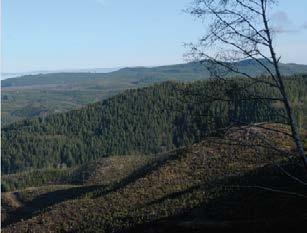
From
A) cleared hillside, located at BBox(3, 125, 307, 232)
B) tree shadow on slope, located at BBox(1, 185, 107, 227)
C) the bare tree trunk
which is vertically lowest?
tree shadow on slope, located at BBox(1, 185, 107, 227)

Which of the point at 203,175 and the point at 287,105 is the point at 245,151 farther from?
the point at 287,105

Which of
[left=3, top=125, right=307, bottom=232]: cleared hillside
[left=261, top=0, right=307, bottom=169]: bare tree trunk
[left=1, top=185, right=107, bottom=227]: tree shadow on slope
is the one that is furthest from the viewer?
[left=1, top=185, right=107, bottom=227]: tree shadow on slope

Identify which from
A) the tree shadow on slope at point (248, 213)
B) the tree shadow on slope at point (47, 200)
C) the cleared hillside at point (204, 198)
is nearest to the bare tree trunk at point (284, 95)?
the cleared hillside at point (204, 198)

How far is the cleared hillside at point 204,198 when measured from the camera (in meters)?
26.2

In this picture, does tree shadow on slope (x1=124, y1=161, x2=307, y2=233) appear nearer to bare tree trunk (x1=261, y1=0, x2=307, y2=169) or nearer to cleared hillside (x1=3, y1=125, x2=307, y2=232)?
cleared hillside (x1=3, y1=125, x2=307, y2=232)

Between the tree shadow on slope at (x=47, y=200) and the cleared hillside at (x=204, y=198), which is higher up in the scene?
the cleared hillside at (x=204, y=198)

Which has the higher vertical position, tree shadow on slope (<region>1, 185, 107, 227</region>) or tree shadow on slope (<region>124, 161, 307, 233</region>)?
tree shadow on slope (<region>124, 161, 307, 233</region>)

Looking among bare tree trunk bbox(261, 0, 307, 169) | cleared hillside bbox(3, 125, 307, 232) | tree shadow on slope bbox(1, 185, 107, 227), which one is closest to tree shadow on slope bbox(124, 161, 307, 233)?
cleared hillside bbox(3, 125, 307, 232)

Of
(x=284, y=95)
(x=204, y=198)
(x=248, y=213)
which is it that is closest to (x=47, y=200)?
(x=204, y=198)

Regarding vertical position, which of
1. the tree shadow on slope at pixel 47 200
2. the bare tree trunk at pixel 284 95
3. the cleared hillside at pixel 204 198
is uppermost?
the bare tree trunk at pixel 284 95

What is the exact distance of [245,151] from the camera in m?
62.0

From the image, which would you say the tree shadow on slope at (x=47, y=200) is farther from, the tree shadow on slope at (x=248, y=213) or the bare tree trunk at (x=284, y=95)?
the bare tree trunk at (x=284, y=95)

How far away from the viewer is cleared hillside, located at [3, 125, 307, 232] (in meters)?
26.2

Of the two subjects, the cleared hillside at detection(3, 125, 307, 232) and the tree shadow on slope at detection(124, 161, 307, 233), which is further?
the cleared hillside at detection(3, 125, 307, 232)
